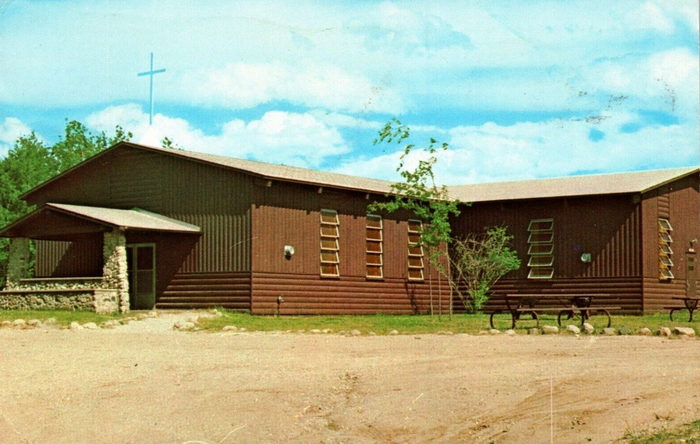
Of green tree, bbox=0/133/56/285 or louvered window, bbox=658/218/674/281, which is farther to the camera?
green tree, bbox=0/133/56/285

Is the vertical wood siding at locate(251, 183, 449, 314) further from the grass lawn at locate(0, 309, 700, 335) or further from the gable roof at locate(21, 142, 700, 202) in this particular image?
the grass lawn at locate(0, 309, 700, 335)

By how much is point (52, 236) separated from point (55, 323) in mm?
7568

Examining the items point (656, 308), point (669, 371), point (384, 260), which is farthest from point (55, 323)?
point (656, 308)

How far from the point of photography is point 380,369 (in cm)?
1353

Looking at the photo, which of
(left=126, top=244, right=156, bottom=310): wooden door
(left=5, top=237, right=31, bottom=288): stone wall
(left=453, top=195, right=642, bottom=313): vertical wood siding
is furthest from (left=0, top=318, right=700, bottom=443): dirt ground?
(left=453, top=195, right=642, bottom=313): vertical wood siding

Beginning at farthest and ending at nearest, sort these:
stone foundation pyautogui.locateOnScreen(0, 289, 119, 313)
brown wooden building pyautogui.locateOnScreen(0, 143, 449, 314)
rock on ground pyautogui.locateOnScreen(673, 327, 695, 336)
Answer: brown wooden building pyautogui.locateOnScreen(0, 143, 449, 314) < stone foundation pyautogui.locateOnScreen(0, 289, 119, 313) < rock on ground pyautogui.locateOnScreen(673, 327, 695, 336)

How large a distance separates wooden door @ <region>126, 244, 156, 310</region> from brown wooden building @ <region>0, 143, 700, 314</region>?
3 centimetres

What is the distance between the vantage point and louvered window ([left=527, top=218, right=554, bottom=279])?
30172 mm

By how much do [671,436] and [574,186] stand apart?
865 inches

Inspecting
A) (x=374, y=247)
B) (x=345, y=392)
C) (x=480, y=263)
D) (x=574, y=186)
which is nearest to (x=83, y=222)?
(x=374, y=247)

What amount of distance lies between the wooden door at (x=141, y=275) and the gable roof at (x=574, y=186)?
989 centimetres

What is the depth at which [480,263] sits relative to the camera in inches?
1217

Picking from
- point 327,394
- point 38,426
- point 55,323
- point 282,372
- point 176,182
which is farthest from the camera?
point 176,182

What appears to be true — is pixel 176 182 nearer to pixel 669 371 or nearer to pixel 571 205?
pixel 571 205
